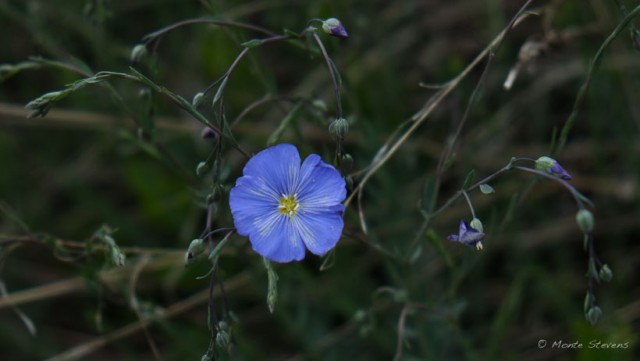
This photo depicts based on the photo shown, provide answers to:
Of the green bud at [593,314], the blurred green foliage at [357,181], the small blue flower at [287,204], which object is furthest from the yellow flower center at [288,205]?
the green bud at [593,314]

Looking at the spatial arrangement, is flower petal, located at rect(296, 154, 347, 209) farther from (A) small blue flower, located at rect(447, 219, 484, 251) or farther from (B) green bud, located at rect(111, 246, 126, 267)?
(B) green bud, located at rect(111, 246, 126, 267)

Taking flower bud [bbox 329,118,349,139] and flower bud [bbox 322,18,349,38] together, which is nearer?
flower bud [bbox 329,118,349,139]

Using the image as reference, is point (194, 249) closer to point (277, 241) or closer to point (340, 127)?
point (277, 241)

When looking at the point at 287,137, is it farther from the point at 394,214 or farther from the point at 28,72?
the point at 28,72

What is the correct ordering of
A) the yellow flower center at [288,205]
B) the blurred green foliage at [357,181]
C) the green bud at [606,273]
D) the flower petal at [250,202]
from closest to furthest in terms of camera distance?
1. the green bud at [606,273]
2. the flower petal at [250,202]
3. the yellow flower center at [288,205]
4. the blurred green foliage at [357,181]

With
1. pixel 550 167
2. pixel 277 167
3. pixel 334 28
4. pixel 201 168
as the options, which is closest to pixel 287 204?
pixel 277 167

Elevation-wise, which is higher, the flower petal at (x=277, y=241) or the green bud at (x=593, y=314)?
the flower petal at (x=277, y=241)

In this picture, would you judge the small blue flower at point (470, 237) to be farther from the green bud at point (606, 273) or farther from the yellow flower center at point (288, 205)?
the yellow flower center at point (288, 205)

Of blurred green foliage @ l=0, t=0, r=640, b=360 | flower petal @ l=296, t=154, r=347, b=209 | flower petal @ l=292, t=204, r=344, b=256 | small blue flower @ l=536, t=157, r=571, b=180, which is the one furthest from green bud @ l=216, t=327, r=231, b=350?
small blue flower @ l=536, t=157, r=571, b=180
